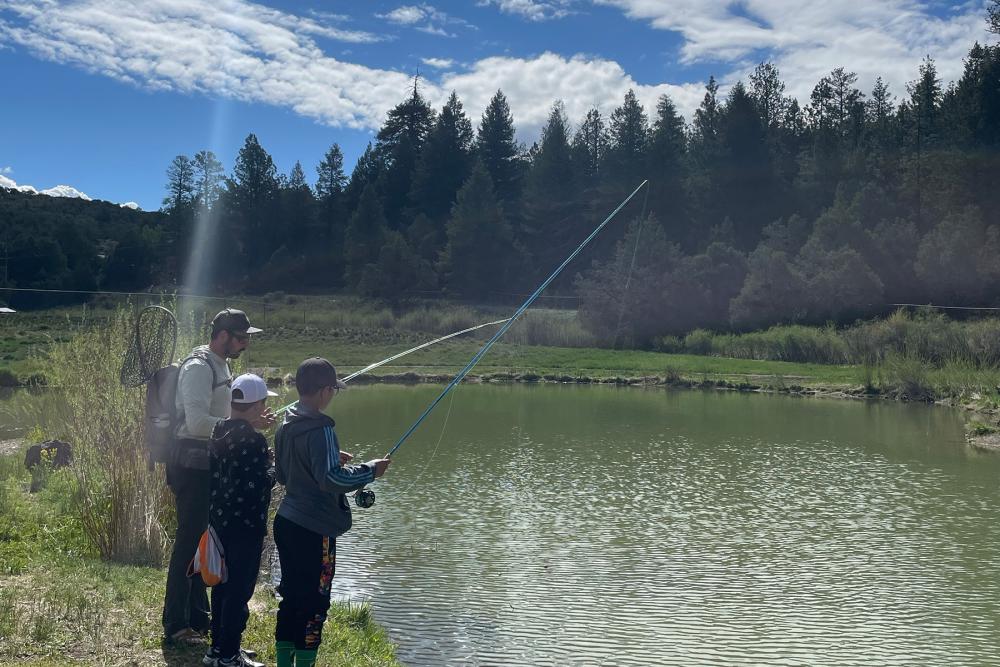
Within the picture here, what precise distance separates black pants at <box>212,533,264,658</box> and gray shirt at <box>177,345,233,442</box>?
70 cm

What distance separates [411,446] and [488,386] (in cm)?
1516

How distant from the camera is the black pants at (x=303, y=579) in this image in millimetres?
4809

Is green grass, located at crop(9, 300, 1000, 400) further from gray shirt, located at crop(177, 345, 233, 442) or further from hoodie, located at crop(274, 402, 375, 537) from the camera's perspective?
hoodie, located at crop(274, 402, 375, 537)

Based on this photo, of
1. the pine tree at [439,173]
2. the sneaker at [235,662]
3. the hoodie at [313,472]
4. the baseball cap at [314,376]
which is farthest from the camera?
the pine tree at [439,173]

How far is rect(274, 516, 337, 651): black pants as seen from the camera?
15.8 ft

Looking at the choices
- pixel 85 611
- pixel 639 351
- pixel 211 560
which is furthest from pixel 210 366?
pixel 639 351

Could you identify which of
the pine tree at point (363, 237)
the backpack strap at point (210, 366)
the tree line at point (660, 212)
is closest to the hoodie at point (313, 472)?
the backpack strap at point (210, 366)

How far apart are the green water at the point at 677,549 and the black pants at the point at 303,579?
258cm

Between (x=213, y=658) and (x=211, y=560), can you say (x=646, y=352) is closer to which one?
(x=213, y=658)

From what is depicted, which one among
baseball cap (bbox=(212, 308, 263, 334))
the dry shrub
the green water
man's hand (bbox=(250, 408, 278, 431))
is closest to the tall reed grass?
the green water

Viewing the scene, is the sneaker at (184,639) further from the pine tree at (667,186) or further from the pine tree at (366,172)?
the pine tree at (366,172)

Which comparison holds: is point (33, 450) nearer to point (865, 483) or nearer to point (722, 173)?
point (865, 483)

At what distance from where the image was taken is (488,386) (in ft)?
107

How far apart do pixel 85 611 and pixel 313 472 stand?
2290 mm
